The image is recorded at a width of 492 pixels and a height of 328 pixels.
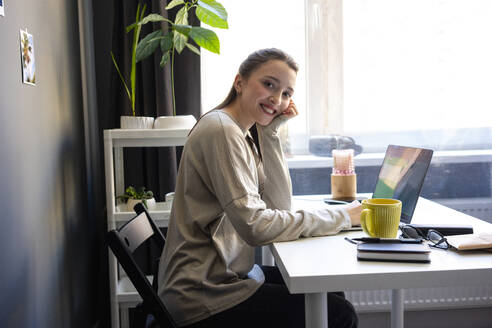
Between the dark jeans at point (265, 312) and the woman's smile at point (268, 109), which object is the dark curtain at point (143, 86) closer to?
the woman's smile at point (268, 109)

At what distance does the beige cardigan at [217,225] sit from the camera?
1219 mm

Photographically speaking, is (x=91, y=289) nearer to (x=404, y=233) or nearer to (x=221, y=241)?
(x=221, y=241)

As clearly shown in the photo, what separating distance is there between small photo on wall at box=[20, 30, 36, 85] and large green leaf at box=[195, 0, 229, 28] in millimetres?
663

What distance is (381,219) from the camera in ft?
4.06

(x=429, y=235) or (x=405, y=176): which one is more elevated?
(x=405, y=176)

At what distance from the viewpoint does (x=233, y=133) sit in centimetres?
127

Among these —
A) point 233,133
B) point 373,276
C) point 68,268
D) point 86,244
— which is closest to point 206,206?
point 233,133

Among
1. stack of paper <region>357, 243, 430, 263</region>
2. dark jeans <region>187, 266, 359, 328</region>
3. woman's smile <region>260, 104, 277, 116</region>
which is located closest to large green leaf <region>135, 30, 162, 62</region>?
woman's smile <region>260, 104, 277, 116</region>

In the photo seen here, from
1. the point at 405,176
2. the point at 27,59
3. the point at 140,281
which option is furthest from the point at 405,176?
the point at 27,59

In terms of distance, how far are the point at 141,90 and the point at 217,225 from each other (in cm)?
121

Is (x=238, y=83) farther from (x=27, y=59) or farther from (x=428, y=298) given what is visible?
(x=428, y=298)

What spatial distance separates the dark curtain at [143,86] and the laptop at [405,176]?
0.89m

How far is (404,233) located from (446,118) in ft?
4.65

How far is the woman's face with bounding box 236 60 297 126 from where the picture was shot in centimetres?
148
